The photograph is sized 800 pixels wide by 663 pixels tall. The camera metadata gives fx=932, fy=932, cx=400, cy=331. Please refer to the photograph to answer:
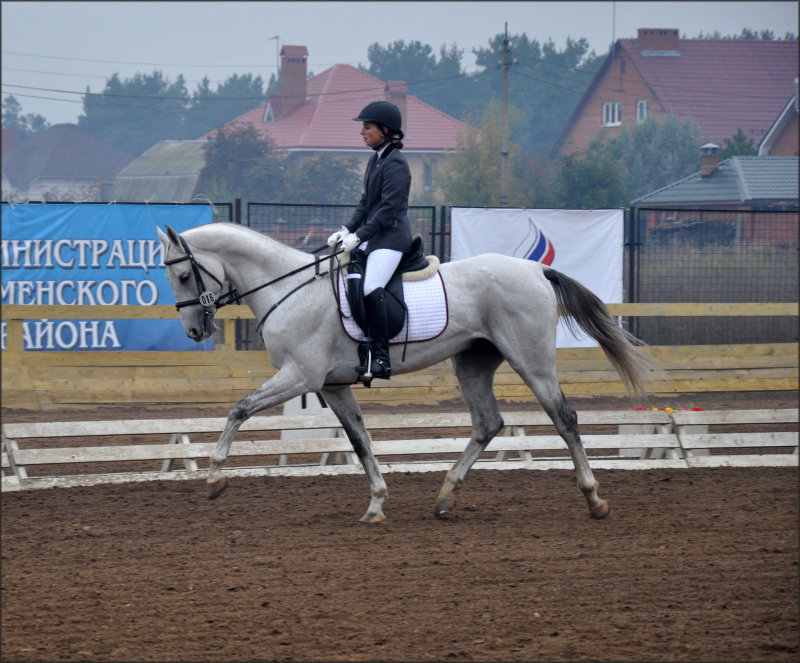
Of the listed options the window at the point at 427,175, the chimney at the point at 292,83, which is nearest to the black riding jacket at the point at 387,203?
the window at the point at 427,175

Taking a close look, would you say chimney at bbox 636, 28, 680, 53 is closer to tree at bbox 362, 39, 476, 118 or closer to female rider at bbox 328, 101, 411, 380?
tree at bbox 362, 39, 476, 118

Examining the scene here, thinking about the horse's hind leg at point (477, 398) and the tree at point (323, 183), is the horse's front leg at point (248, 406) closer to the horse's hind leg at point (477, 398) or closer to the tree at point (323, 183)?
the horse's hind leg at point (477, 398)

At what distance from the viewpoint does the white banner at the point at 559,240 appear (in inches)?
505

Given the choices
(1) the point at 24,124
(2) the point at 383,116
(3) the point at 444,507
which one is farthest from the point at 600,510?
(1) the point at 24,124

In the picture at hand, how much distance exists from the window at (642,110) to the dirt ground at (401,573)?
29.1 metres

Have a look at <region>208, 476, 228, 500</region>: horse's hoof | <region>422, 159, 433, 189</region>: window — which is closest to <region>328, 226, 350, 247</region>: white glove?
<region>208, 476, 228, 500</region>: horse's hoof

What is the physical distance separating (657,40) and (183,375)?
23.4 m

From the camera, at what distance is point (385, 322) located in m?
6.18

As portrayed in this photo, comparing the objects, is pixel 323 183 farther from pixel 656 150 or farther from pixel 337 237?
pixel 337 237

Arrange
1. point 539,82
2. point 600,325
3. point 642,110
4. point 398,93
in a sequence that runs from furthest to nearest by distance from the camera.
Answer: point 539,82 < point 642,110 < point 398,93 < point 600,325

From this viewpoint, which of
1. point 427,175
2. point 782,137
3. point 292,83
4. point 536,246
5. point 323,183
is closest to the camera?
point 536,246

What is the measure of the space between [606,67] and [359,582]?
1218 inches

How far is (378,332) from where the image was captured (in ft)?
20.4

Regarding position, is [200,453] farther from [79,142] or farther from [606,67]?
[79,142]
